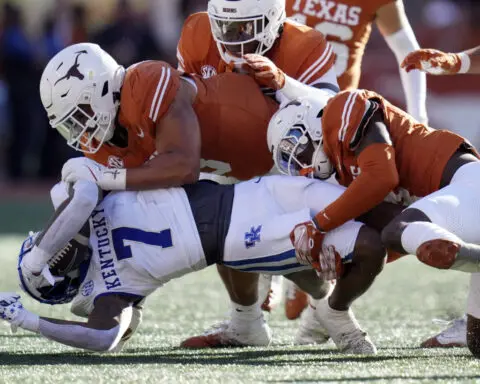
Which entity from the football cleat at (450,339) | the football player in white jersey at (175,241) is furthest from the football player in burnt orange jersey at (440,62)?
the football cleat at (450,339)

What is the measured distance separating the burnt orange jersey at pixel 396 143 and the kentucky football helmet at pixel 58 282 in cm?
101

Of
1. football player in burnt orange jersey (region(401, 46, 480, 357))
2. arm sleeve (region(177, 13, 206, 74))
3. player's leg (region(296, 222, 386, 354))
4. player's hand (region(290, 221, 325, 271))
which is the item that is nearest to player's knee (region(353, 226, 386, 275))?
player's leg (region(296, 222, 386, 354))

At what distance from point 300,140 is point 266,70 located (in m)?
0.39

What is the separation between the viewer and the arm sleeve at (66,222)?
14.1ft

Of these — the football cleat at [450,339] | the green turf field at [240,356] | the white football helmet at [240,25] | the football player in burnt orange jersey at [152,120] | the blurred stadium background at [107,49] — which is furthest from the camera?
the blurred stadium background at [107,49]

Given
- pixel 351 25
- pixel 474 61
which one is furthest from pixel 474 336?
pixel 351 25

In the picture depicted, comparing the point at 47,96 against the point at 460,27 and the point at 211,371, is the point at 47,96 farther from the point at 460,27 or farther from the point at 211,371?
the point at 460,27

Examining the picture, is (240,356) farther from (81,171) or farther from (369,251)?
(81,171)

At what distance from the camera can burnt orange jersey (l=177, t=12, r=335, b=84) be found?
16.6ft

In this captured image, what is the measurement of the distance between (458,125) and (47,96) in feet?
25.4

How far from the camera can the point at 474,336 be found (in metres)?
4.35

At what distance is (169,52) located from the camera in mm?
12664

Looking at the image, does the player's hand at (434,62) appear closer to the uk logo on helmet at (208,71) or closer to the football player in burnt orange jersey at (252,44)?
the football player in burnt orange jersey at (252,44)

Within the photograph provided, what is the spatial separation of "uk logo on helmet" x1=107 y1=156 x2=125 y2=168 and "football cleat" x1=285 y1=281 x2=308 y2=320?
1247mm
